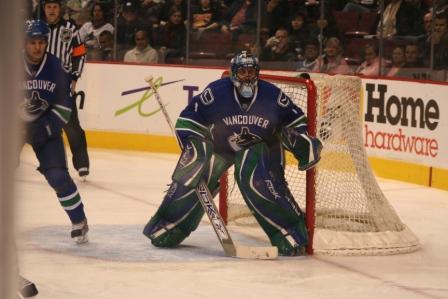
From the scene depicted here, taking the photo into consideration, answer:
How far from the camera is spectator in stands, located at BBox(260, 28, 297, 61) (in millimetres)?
8125

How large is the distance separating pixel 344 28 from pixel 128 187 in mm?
2398

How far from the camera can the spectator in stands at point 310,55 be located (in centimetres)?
792

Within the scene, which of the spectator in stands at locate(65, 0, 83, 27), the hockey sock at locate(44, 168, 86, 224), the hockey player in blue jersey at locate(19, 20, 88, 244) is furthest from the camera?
the spectator in stands at locate(65, 0, 83, 27)

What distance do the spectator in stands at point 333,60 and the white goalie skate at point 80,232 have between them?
3.75m

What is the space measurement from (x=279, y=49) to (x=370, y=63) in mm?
951

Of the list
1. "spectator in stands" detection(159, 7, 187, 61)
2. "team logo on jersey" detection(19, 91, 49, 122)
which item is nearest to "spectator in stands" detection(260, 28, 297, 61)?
"spectator in stands" detection(159, 7, 187, 61)

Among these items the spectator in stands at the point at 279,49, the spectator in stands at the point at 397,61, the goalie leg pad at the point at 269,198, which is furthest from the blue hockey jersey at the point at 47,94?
the spectator in stands at the point at 279,49

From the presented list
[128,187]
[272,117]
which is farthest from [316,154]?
[128,187]

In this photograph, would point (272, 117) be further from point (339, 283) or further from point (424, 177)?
point (424, 177)

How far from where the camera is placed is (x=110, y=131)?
8680mm

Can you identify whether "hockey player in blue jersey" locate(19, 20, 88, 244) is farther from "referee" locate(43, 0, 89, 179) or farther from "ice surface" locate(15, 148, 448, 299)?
"referee" locate(43, 0, 89, 179)

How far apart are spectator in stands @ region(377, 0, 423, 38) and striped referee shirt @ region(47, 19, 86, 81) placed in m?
2.49

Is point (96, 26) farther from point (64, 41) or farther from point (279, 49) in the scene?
point (64, 41)

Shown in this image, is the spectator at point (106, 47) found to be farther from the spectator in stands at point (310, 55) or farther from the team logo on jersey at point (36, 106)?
the team logo on jersey at point (36, 106)
